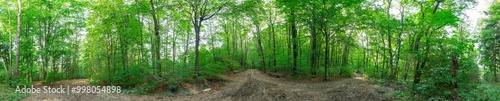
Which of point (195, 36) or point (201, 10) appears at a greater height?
point (201, 10)

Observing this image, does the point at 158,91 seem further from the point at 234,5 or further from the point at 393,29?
the point at 393,29

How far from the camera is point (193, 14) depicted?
14.1 m

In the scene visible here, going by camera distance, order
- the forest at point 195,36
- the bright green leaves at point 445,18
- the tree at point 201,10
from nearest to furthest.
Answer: the bright green leaves at point 445,18
the forest at point 195,36
the tree at point 201,10

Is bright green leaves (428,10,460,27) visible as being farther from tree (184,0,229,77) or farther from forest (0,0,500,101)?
tree (184,0,229,77)

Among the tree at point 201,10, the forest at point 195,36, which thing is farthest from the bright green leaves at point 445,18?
the tree at point 201,10

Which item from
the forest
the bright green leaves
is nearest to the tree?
the forest

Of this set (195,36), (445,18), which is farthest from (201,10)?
(445,18)

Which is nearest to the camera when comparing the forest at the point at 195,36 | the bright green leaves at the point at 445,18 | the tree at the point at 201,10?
the bright green leaves at the point at 445,18

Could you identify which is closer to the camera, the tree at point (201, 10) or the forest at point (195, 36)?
the forest at point (195, 36)

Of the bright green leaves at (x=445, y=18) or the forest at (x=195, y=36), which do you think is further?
the forest at (x=195, y=36)

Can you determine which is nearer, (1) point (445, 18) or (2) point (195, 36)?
(1) point (445, 18)

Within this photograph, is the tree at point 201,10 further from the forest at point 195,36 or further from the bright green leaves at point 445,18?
the bright green leaves at point 445,18

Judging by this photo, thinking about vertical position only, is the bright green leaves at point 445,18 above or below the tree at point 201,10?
below

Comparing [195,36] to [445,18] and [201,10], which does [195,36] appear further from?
[445,18]
